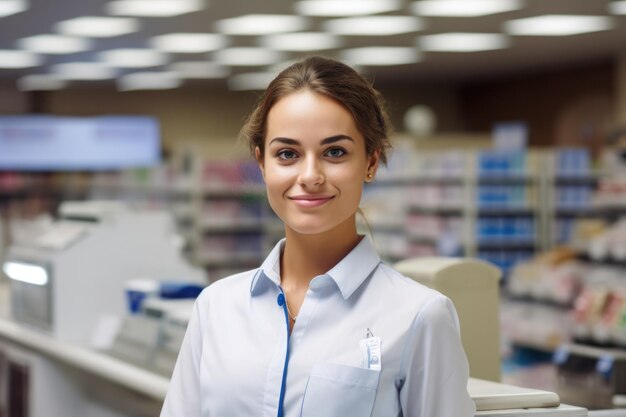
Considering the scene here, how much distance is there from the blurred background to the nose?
29 cm

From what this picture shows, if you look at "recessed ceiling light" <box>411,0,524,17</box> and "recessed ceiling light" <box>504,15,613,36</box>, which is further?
"recessed ceiling light" <box>504,15,613,36</box>

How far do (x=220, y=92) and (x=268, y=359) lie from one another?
55.0 feet

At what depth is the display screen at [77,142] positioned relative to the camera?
1705 cm

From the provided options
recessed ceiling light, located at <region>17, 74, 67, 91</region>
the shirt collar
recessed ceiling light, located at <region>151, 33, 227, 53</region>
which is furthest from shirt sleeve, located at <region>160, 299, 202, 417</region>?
recessed ceiling light, located at <region>17, 74, 67, 91</region>

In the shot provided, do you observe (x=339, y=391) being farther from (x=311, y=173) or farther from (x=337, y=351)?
(x=311, y=173)

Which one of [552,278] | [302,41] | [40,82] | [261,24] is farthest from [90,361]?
[40,82]

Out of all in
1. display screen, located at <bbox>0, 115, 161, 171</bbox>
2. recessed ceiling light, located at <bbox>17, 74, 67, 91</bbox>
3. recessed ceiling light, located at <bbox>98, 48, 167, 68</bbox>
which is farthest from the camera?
display screen, located at <bbox>0, 115, 161, 171</bbox>

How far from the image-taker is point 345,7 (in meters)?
9.70

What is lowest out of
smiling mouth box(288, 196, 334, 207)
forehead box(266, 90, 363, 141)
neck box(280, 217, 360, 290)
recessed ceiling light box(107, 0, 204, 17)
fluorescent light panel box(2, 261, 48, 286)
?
fluorescent light panel box(2, 261, 48, 286)

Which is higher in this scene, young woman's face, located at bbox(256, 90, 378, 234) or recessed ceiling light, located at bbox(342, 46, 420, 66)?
recessed ceiling light, located at bbox(342, 46, 420, 66)

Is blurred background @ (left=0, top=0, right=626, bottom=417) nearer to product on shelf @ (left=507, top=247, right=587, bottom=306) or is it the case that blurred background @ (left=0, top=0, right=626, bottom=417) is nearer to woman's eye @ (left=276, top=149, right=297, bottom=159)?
product on shelf @ (left=507, top=247, right=587, bottom=306)

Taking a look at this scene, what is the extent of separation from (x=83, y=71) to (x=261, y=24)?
16.9 ft

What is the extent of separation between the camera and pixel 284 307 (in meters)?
1.57

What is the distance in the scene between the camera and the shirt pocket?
1.45 metres
